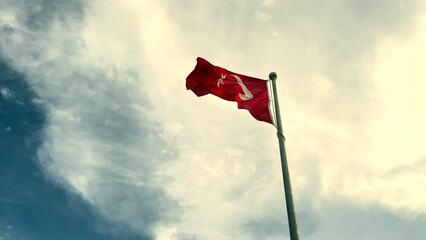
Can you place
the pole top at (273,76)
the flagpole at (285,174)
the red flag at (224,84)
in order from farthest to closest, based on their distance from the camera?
the red flag at (224,84), the pole top at (273,76), the flagpole at (285,174)

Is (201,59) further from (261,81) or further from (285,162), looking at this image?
(285,162)

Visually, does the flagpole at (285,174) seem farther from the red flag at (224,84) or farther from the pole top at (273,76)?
the red flag at (224,84)

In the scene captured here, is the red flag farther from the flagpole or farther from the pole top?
the flagpole

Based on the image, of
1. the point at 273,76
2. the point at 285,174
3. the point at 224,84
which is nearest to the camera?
the point at 285,174

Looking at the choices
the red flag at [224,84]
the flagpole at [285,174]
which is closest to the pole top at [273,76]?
the flagpole at [285,174]

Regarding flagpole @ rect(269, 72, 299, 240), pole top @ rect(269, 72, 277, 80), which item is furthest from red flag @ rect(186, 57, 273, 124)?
flagpole @ rect(269, 72, 299, 240)

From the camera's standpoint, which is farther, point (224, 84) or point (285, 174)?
point (224, 84)

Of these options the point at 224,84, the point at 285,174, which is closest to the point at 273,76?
the point at 224,84

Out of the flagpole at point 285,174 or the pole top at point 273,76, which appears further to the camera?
the pole top at point 273,76

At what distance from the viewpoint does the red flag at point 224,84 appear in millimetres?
14430

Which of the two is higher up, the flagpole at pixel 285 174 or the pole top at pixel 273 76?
the pole top at pixel 273 76

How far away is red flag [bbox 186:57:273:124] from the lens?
14.4m

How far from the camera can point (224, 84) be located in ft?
48.4

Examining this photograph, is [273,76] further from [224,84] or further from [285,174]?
[285,174]
